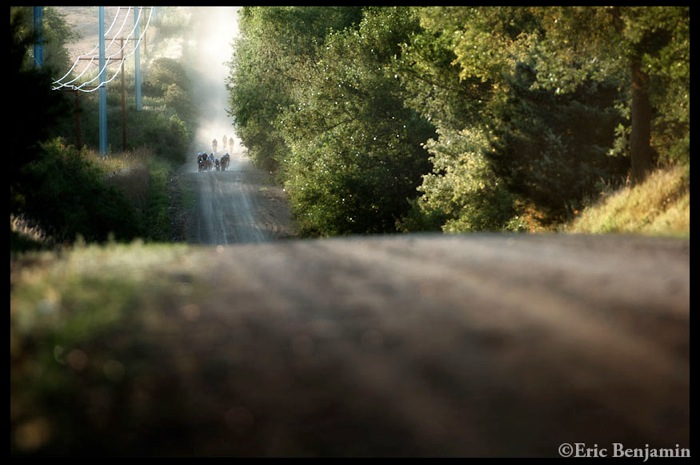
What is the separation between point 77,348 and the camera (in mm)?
6727

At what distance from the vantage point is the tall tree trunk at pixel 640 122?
21.4 metres

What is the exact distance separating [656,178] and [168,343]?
1340 centimetres

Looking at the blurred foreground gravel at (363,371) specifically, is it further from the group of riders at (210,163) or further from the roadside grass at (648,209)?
the group of riders at (210,163)

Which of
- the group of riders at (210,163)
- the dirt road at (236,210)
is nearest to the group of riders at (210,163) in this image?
the group of riders at (210,163)

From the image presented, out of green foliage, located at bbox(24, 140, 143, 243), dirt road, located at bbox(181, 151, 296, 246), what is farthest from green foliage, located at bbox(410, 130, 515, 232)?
green foliage, located at bbox(24, 140, 143, 243)

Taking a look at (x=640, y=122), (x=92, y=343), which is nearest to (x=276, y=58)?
(x=640, y=122)

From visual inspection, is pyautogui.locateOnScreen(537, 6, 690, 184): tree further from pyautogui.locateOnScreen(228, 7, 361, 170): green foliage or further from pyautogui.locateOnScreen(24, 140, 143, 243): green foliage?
pyautogui.locateOnScreen(228, 7, 361, 170): green foliage

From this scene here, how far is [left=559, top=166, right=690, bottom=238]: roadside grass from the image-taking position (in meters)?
15.2

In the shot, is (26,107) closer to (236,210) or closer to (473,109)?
(473,109)

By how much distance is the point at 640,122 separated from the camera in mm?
21547

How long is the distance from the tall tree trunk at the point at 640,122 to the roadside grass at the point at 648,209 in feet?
6.76

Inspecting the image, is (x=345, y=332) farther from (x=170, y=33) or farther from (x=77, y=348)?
(x=170, y=33)

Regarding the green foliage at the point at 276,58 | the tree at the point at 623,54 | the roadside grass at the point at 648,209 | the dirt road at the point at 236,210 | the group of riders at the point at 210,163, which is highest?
the green foliage at the point at 276,58

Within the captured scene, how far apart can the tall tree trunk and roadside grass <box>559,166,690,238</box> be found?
2.06 meters
